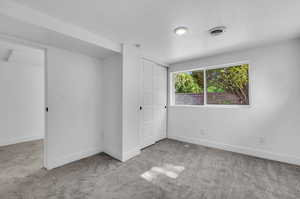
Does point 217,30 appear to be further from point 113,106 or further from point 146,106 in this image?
point 113,106

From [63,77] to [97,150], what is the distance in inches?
66.2

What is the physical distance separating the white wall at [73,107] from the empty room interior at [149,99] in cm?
2

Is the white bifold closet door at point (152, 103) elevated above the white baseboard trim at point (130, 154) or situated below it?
above

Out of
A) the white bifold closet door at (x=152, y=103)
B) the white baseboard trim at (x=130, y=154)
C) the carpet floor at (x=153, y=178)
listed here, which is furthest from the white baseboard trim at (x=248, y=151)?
the white baseboard trim at (x=130, y=154)

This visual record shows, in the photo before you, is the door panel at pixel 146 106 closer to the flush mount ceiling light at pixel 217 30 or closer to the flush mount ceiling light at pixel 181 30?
the flush mount ceiling light at pixel 181 30

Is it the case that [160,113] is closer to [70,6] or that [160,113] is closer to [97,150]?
[97,150]

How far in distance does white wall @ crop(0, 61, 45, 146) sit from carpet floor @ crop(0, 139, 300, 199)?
95 centimetres

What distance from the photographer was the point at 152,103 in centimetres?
364

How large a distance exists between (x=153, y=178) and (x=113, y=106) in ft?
5.09

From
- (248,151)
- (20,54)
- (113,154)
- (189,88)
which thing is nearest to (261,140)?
(248,151)

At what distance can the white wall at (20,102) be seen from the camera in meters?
3.48

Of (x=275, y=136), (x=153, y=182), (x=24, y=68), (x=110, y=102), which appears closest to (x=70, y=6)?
(x=110, y=102)

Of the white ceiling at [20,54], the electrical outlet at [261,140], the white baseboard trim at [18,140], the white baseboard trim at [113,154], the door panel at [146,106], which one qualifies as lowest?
the white baseboard trim at [113,154]

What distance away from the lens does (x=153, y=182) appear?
76.5 inches
